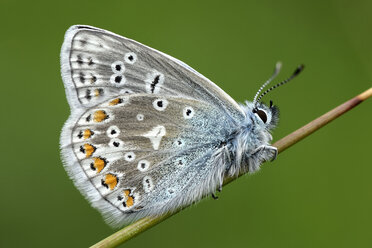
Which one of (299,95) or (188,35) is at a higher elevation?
(188,35)

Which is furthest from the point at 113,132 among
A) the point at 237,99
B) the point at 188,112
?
the point at 237,99

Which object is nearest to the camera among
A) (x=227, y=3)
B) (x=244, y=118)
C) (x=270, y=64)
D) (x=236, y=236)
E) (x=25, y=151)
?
(x=244, y=118)

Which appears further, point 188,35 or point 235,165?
point 188,35

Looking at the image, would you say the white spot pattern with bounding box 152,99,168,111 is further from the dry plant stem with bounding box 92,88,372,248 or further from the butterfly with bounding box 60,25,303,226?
the dry plant stem with bounding box 92,88,372,248

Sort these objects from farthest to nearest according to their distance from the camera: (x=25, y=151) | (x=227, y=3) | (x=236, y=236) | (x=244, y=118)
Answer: (x=227, y=3)
(x=25, y=151)
(x=236, y=236)
(x=244, y=118)

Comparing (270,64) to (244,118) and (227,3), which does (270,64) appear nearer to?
(227,3)

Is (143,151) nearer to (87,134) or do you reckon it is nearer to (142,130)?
(142,130)

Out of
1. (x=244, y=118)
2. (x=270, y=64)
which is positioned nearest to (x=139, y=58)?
(x=244, y=118)
